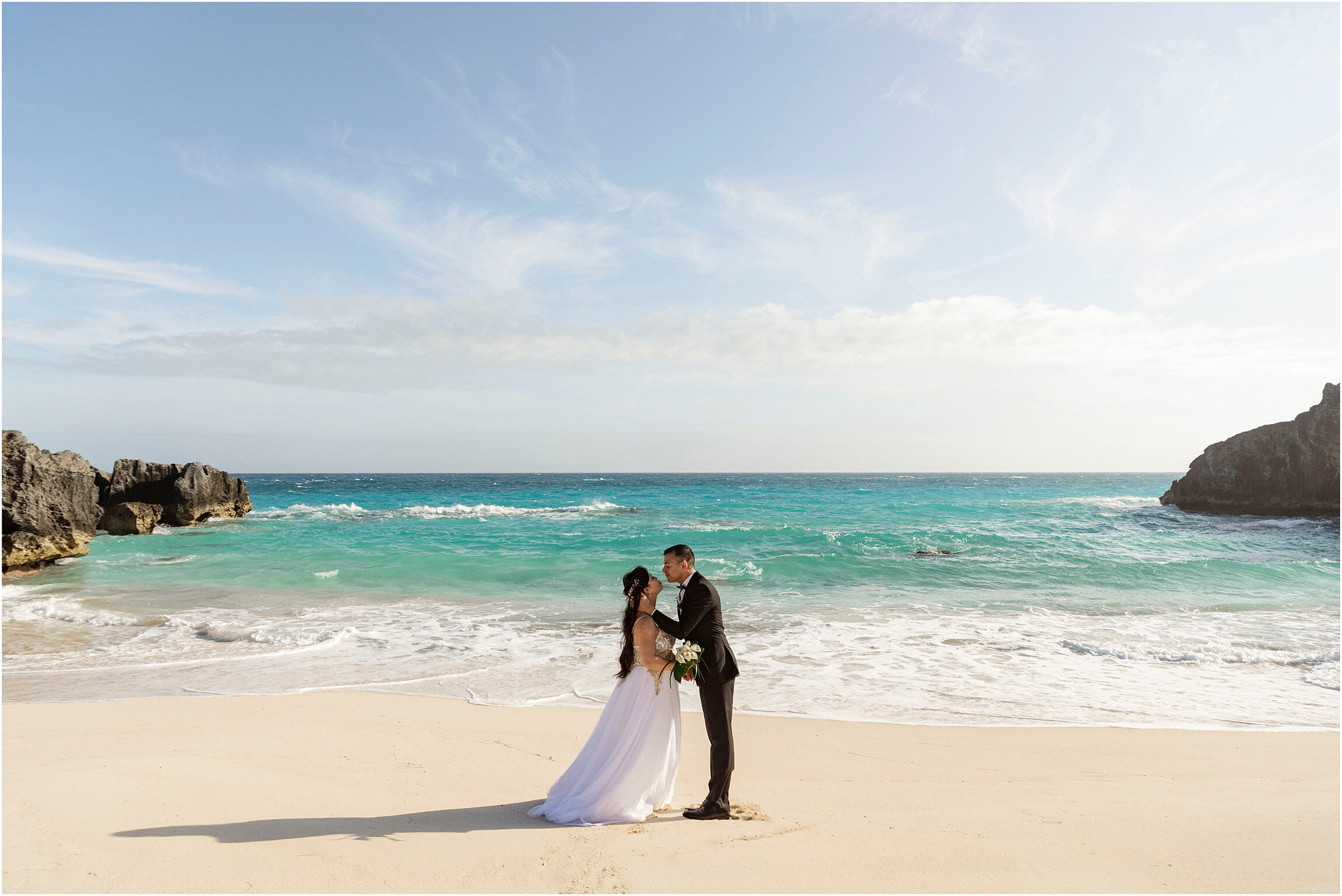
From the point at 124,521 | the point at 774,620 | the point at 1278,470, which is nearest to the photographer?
the point at 774,620

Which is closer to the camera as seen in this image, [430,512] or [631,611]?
[631,611]

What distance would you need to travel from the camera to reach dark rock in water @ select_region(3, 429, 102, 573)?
17.9m

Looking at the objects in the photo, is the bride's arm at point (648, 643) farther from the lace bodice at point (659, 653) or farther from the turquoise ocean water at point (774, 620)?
the turquoise ocean water at point (774, 620)

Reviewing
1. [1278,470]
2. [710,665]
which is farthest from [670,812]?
[1278,470]

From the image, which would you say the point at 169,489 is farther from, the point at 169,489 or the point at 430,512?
the point at 430,512

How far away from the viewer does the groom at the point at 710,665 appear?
187 inches

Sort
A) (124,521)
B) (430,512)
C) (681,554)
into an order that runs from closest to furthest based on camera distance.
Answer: (681,554) → (124,521) → (430,512)

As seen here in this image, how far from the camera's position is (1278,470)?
36.4 metres

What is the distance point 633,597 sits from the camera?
4801 mm

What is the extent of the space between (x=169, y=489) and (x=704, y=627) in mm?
39719

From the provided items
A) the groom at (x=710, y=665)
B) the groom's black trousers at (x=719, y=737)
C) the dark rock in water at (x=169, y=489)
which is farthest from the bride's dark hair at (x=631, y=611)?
the dark rock in water at (x=169, y=489)

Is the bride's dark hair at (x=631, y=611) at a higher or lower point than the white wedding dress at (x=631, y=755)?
higher

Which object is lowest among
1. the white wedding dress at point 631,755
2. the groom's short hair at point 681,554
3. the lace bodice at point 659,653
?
the white wedding dress at point 631,755

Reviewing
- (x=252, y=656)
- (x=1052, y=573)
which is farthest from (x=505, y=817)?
(x=1052, y=573)
